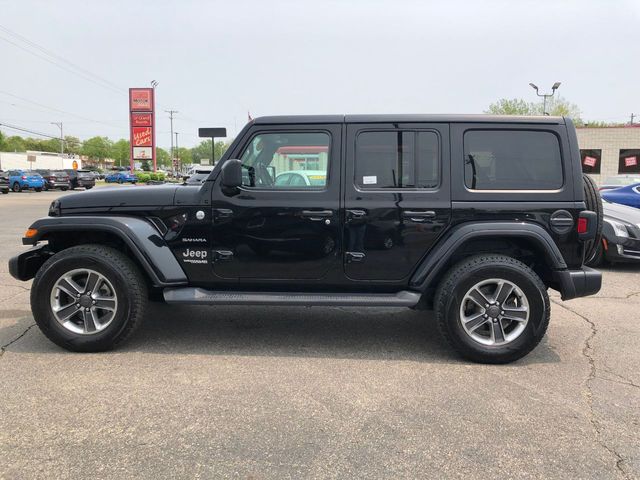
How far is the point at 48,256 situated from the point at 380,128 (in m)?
3.04

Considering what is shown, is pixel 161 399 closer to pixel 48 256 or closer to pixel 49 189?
pixel 48 256

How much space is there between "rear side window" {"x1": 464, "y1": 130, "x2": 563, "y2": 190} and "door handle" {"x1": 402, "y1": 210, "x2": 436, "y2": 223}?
38 cm

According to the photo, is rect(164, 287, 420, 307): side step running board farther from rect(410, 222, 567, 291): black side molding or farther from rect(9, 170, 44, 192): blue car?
rect(9, 170, 44, 192): blue car

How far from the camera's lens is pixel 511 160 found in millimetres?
4000

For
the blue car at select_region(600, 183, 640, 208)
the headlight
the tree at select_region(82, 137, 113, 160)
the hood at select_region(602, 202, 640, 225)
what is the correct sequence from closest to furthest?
the headlight, the hood at select_region(602, 202, 640, 225), the blue car at select_region(600, 183, 640, 208), the tree at select_region(82, 137, 113, 160)

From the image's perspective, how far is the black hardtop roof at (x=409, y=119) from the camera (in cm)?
401

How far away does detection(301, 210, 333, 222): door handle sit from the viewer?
4.00 metres

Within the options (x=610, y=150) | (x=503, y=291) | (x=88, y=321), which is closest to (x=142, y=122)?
(x=610, y=150)

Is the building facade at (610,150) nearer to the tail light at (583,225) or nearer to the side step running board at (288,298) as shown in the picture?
the tail light at (583,225)

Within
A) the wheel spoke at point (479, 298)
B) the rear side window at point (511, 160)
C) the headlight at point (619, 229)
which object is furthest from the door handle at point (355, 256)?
the headlight at point (619, 229)

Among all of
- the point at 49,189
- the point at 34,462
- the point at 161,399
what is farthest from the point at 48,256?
the point at 49,189

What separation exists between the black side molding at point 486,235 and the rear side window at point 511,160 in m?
0.32

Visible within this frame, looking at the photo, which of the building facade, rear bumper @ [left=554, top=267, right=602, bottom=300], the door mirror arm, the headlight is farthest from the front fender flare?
the building facade

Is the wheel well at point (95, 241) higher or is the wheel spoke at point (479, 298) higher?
the wheel well at point (95, 241)
